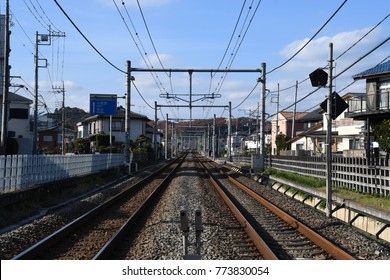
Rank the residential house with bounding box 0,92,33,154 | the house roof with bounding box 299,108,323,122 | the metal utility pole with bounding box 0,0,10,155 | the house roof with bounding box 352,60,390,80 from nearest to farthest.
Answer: the metal utility pole with bounding box 0,0,10,155 < the house roof with bounding box 352,60,390,80 < the residential house with bounding box 0,92,33,154 < the house roof with bounding box 299,108,323,122

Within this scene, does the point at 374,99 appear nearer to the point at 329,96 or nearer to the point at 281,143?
the point at 329,96

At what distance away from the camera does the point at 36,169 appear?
54.3ft

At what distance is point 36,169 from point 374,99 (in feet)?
66.7

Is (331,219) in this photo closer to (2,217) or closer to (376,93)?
(2,217)

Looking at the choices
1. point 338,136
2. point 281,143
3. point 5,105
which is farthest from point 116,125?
point 5,105

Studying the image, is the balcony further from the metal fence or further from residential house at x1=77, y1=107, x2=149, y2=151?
residential house at x1=77, y1=107, x2=149, y2=151

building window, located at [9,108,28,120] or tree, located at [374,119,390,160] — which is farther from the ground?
building window, located at [9,108,28,120]

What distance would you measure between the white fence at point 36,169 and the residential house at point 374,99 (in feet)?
52.6

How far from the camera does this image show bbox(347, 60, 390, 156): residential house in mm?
28062

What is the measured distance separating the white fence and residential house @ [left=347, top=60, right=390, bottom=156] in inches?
631

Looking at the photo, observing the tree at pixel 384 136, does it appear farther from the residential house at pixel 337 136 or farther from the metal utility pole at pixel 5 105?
the metal utility pole at pixel 5 105

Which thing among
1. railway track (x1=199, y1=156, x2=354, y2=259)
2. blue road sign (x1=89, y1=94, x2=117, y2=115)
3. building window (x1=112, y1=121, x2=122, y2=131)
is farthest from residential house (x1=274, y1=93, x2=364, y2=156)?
building window (x1=112, y1=121, x2=122, y2=131)

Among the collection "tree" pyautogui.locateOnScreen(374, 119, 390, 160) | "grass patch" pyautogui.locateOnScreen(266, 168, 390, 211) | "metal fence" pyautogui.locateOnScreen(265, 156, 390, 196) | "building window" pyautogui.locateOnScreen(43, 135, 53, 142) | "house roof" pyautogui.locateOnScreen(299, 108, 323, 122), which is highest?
"house roof" pyautogui.locateOnScreen(299, 108, 323, 122)

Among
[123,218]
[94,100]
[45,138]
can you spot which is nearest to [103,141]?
[94,100]
